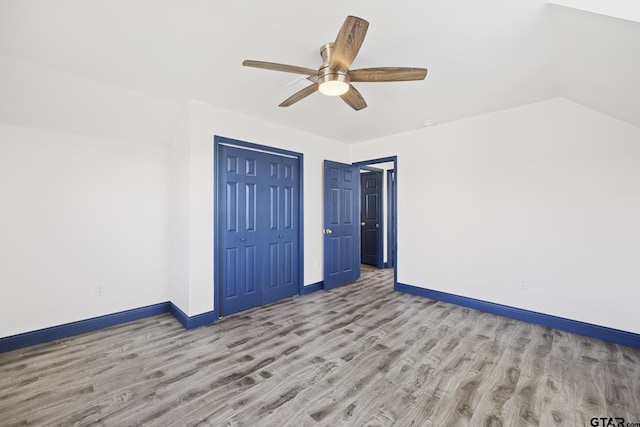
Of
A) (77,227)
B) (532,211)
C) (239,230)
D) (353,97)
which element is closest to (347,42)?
(353,97)

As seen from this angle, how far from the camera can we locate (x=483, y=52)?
6.94 ft

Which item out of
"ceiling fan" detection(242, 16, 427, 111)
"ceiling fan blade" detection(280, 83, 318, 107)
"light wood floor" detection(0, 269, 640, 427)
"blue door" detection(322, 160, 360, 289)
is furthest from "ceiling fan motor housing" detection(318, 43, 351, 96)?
"blue door" detection(322, 160, 360, 289)

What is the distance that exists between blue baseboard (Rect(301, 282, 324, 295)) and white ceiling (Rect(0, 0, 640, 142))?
2.80 m

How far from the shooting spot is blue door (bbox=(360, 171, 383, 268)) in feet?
19.8

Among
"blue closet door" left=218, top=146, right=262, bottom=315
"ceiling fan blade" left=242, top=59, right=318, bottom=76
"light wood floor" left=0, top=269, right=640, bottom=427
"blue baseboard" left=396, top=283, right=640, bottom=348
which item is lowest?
"light wood floor" left=0, top=269, right=640, bottom=427

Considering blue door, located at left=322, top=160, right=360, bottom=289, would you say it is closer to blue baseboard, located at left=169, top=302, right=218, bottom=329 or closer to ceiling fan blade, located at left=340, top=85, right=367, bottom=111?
blue baseboard, located at left=169, top=302, right=218, bottom=329

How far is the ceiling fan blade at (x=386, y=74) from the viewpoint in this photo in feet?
5.93

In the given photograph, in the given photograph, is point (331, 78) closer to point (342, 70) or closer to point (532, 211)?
point (342, 70)

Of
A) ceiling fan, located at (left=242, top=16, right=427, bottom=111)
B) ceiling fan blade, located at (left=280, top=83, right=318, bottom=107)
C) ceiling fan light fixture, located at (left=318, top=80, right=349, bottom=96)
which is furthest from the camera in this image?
ceiling fan blade, located at (left=280, top=83, right=318, bottom=107)

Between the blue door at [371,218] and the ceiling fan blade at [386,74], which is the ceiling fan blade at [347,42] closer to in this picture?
the ceiling fan blade at [386,74]

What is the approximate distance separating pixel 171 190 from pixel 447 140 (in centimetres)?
388

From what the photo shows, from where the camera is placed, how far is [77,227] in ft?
9.50

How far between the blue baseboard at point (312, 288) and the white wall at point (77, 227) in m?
1.92

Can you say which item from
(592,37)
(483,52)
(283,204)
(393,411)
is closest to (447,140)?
(483,52)
